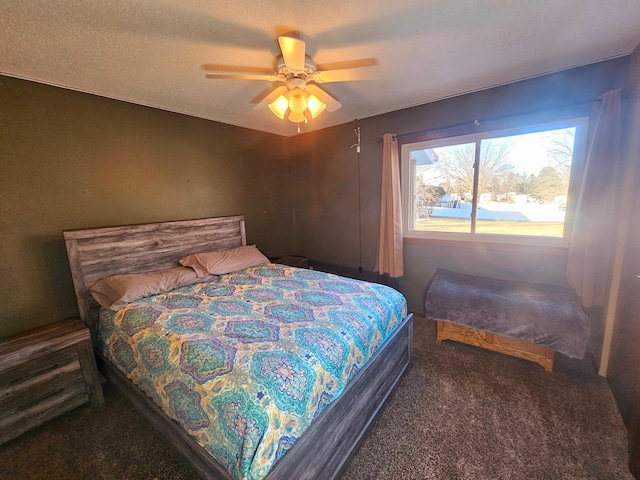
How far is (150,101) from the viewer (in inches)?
99.3

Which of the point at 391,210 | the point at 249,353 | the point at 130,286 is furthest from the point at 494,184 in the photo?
the point at 130,286

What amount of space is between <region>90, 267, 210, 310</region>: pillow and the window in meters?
2.62

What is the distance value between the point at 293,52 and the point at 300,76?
299 mm

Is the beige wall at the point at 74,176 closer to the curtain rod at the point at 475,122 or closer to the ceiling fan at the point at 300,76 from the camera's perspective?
the ceiling fan at the point at 300,76

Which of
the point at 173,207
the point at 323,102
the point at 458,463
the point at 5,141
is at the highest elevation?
the point at 323,102

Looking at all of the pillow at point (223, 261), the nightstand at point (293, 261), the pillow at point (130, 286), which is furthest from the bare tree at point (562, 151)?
the pillow at point (130, 286)

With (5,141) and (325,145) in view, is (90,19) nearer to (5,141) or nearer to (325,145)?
(5,141)

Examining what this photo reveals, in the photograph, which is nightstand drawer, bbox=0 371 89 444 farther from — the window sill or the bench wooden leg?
the window sill

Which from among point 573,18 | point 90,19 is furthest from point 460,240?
point 90,19

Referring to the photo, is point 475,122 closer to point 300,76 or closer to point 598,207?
point 598,207

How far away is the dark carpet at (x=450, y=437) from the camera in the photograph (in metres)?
1.42

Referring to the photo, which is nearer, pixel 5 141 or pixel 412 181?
pixel 5 141

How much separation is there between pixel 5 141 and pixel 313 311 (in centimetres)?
257

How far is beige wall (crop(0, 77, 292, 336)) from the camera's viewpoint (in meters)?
1.96
